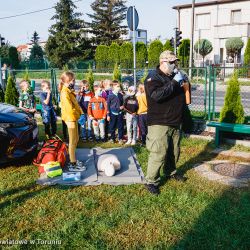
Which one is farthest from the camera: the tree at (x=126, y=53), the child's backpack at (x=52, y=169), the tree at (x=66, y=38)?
the tree at (x=66, y=38)

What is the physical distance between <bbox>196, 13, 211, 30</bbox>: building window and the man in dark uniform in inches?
1289

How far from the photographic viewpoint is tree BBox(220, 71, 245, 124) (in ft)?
24.6

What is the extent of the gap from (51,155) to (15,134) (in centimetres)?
69

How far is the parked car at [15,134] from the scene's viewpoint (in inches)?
206

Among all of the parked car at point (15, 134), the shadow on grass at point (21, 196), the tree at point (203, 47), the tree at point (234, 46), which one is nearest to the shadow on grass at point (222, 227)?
the shadow on grass at point (21, 196)

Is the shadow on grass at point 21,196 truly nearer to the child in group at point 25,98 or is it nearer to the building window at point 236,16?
the child in group at point 25,98

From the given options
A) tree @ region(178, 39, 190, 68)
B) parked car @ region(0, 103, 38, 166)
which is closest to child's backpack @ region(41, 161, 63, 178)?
parked car @ region(0, 103, 38, 166)

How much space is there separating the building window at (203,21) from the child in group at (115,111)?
3010 cm

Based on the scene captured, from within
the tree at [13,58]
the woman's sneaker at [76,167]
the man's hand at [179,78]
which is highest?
the tree at [13,58]

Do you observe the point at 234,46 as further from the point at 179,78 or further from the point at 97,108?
the point at 179,78

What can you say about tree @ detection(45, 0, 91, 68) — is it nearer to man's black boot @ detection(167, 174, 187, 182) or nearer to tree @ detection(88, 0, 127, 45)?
tree @ detection(88, 0, 127, 45)

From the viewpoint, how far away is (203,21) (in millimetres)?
35188

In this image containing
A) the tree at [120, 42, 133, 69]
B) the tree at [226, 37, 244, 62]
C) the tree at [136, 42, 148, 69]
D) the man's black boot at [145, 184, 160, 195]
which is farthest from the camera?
the tree at [120, 42, 133, 69]

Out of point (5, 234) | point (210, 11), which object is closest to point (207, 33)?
point (210, 11)
